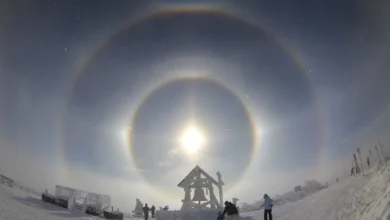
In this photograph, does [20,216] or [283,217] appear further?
[283,217]

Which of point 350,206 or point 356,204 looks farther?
point 350,206

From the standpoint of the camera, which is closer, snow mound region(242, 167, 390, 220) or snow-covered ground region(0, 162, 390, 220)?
snow mound region(242, 167, 390, 220)

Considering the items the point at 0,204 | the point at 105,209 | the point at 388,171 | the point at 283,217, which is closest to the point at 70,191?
the point at 105,209

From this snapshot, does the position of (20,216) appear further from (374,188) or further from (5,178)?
(5,178)

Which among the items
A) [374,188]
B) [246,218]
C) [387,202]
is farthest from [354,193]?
[246,218]

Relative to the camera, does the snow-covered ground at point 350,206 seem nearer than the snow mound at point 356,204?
No

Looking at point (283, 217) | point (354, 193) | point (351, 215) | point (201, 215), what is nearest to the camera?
point (351, 215)

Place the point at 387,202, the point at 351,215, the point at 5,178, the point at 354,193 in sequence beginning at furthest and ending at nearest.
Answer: the point at 5,178, the point at 354,193, the point at 351,215, the point at 387,202

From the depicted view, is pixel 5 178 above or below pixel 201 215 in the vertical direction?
above

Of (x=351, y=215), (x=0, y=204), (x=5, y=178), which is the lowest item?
(x=351, y=215)
